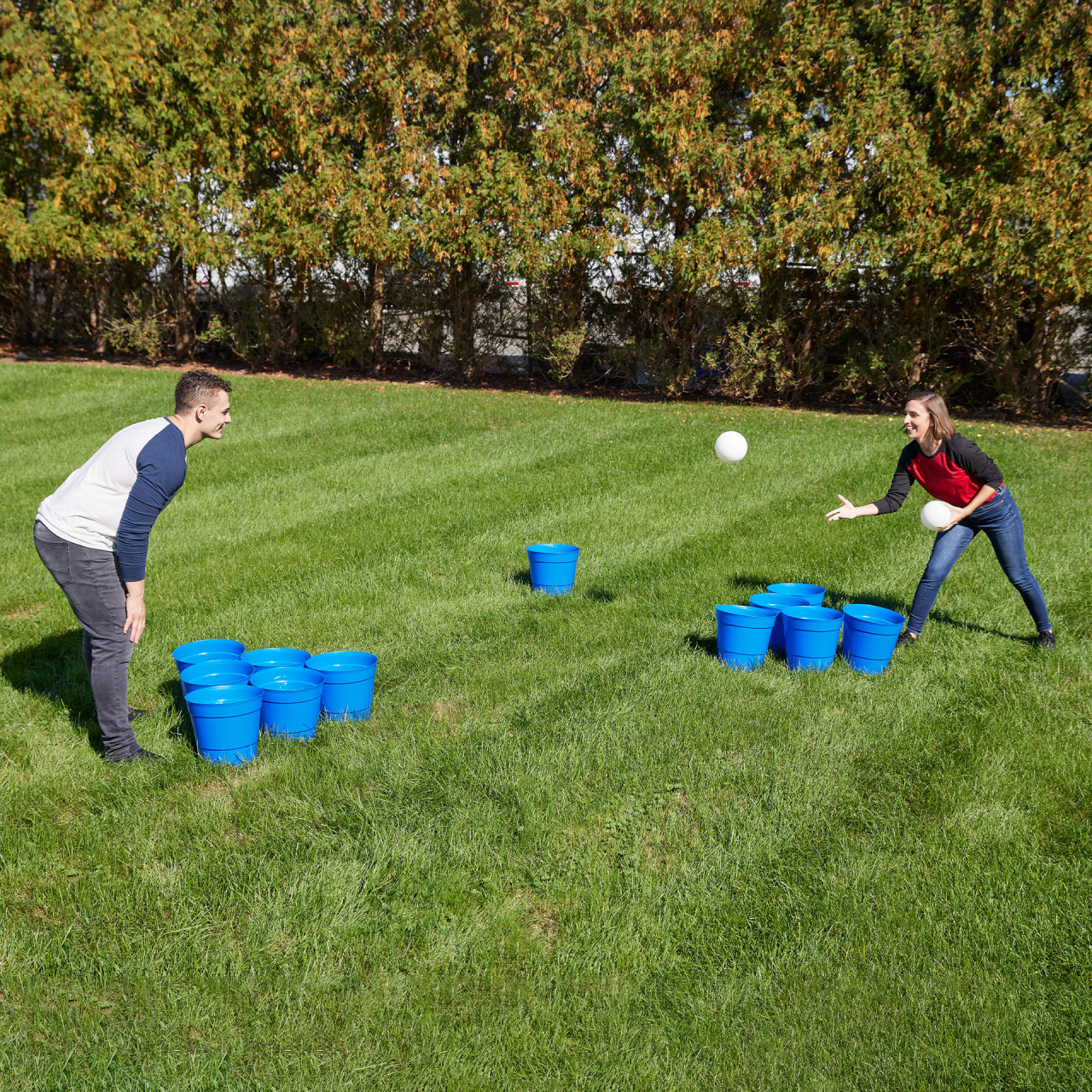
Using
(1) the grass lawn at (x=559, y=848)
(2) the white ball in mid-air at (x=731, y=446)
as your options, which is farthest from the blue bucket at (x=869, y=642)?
(2) the white ball in mid-air at (x=731, y=446)

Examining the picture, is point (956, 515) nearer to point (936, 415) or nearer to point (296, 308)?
point (936, 415)

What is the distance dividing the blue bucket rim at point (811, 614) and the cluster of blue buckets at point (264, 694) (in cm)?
246

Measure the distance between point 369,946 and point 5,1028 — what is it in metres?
1.13

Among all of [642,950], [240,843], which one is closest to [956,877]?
[642,950]

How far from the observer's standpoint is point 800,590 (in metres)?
6.49

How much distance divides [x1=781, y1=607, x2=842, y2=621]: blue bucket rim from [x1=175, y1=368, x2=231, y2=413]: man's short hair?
3381 millimetres

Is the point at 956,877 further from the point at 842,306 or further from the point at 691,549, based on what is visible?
the point at 842,306

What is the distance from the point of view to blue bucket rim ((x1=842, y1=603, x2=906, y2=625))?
18.4ft

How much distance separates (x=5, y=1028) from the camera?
2902 mm

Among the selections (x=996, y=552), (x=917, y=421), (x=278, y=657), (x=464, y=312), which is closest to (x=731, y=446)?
(x=917, y=421)

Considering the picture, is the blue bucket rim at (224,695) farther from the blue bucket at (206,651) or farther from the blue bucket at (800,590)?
the blue bucket at (800,590)

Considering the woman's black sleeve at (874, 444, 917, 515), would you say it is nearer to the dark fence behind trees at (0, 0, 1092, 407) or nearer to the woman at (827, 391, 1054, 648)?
the woman at (827, 391, 1054, 648)

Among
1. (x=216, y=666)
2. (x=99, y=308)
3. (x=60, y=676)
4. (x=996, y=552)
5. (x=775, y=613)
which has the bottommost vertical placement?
(x=60, y=676)

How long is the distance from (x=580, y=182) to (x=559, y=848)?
13.3m
